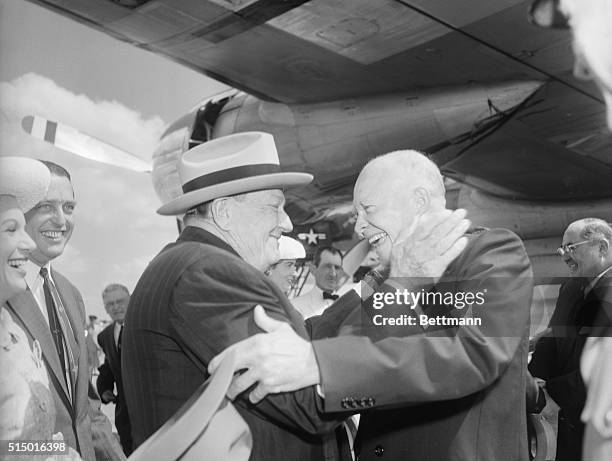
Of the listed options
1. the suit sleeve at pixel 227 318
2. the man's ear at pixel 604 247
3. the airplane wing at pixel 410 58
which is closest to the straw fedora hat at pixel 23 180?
the airplane wing at pixel 410 58

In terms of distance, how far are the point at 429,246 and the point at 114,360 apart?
0.90 meters

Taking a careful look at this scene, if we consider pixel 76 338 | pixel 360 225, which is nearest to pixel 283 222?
pixel 360 225

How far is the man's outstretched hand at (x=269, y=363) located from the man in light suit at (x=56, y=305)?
652 millimetres

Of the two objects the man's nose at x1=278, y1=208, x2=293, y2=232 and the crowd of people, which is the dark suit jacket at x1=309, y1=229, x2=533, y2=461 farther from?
the man's nose at x1=278, y1=208, x2=293, y2=232

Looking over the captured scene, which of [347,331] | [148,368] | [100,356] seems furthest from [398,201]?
[100,356]

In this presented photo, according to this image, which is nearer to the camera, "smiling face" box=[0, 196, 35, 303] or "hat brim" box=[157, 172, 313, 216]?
"hat brim" box=[157, 172, 313, 216]

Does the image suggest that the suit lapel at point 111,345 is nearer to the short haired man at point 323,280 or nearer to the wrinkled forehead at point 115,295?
the wrinkled forehead at point 115,295

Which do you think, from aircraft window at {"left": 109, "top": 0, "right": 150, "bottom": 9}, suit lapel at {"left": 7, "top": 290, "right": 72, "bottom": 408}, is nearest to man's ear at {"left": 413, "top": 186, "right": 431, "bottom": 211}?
aircraft window at {"left": 109, "top": 0, "right": 150, "bottom": 9}

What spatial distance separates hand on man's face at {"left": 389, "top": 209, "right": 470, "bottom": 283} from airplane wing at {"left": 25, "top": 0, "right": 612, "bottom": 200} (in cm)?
21

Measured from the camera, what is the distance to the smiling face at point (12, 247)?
5.60ft

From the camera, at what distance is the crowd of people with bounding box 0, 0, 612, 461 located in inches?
51.1

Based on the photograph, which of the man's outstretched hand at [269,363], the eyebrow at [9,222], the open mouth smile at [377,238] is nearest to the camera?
the man's outstretched hand at [269,363]

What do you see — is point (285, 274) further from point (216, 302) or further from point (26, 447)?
point (26, 447)

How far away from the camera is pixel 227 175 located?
1532 mm
